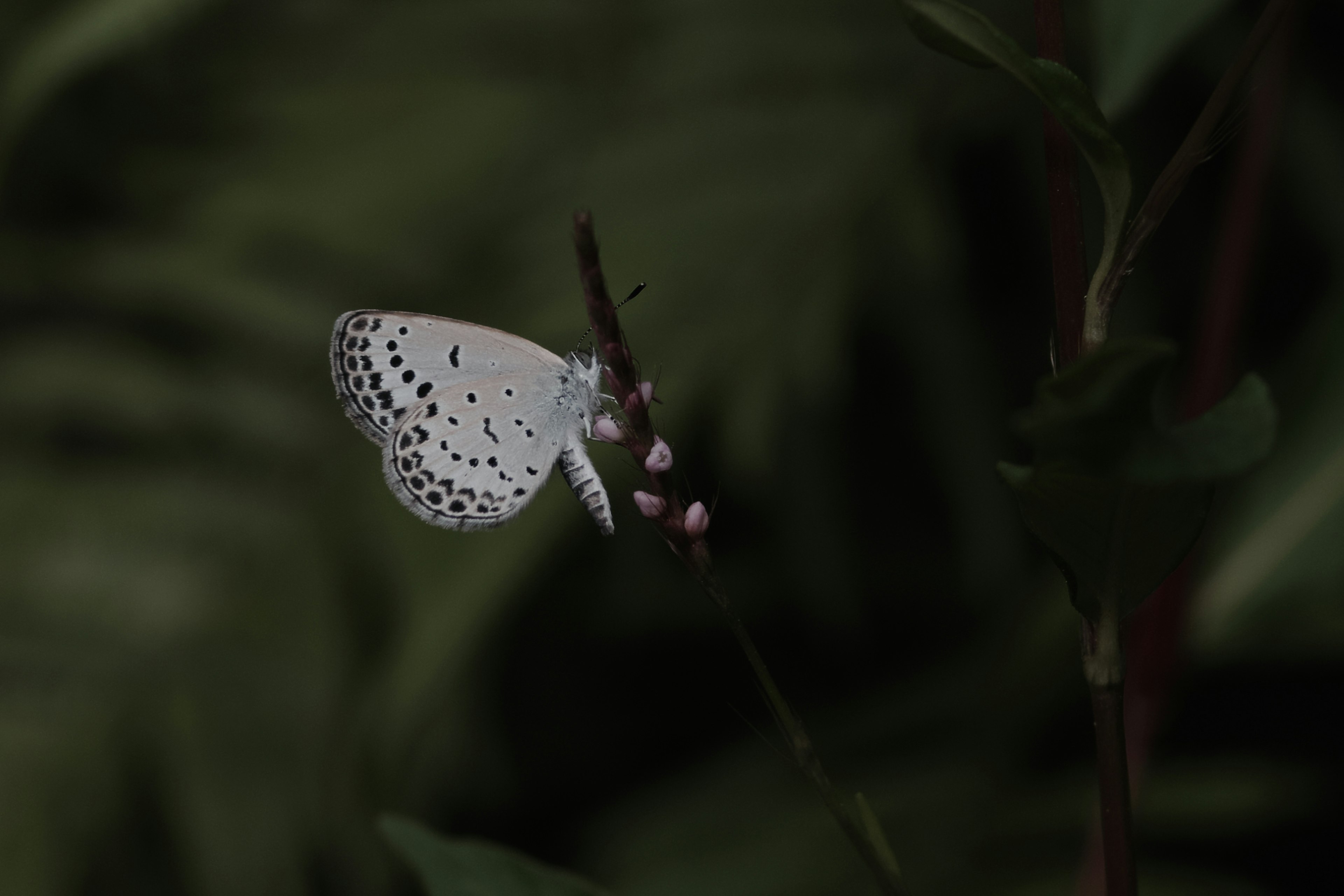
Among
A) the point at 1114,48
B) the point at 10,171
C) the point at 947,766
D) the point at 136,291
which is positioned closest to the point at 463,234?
the point at 136,291

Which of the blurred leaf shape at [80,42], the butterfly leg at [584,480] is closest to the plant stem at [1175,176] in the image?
the butterfly leg at [584,480]

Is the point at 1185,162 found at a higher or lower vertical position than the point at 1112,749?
higher

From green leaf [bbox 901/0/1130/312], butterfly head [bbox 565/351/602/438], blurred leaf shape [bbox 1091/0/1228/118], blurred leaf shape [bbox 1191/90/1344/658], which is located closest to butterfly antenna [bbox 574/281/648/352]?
butterfly head [bbox 565/351/602/438]

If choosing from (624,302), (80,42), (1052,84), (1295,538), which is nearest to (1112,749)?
(1052,84)

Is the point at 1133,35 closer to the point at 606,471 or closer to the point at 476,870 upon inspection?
the point at 476,870

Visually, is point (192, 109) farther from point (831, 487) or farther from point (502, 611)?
point (831, 487)
